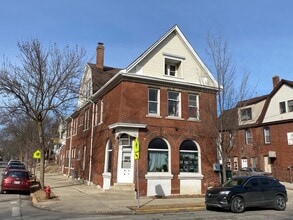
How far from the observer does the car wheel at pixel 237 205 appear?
1418 centimetres

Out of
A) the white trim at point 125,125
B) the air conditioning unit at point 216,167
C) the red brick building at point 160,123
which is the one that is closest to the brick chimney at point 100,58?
the red brick building at point 160,123

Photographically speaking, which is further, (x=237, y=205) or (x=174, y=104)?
(x=174, y=104)

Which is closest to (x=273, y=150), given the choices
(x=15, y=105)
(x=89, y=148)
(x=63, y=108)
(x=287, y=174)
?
(x=287, y=174)

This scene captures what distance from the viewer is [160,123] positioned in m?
21.5

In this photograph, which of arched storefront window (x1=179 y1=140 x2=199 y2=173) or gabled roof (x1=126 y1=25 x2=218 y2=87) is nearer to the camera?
gabled roof (x1=126 y1=25 x2=218 y2=87)

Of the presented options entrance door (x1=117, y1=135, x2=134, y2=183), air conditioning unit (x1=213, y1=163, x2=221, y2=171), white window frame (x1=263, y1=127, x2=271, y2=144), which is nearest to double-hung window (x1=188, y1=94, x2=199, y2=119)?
air conditioning unit (x1=213, y1=163, x2=221, y2=171)

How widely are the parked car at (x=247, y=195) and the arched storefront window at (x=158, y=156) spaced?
5.90 m

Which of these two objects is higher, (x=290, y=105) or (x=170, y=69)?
(x=170, y=69)

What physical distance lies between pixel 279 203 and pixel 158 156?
8139mm

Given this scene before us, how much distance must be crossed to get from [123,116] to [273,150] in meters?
21.9

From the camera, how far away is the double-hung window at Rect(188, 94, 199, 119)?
23.1 meters

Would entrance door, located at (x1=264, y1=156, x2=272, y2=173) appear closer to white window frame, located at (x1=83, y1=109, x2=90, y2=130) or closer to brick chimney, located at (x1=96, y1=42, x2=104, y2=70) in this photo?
white window frame, located at (x1=83, y1=109, x2=90, y2=130)

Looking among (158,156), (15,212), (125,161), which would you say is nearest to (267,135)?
(158,156)

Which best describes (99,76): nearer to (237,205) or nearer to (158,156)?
(158,156)
